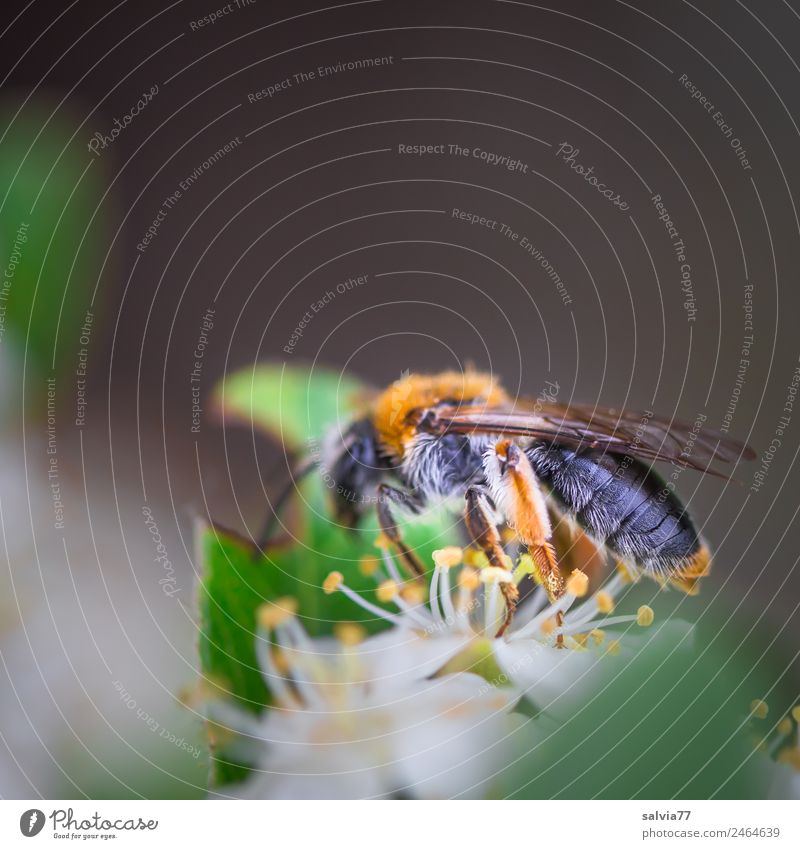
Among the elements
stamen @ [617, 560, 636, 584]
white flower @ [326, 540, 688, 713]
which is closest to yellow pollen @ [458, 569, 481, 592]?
white flower @ [326, 540, 688, 713]

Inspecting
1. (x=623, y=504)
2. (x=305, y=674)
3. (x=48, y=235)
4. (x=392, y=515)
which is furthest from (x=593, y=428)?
(x=48, y=235)

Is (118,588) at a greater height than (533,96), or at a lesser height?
lesser

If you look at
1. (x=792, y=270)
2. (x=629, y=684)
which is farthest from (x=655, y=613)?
(x=792, y=270)

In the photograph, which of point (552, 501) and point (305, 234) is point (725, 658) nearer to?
point (552, 501)

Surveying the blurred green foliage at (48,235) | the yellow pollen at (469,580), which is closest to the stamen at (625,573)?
the yellow pollen at (469,580)
